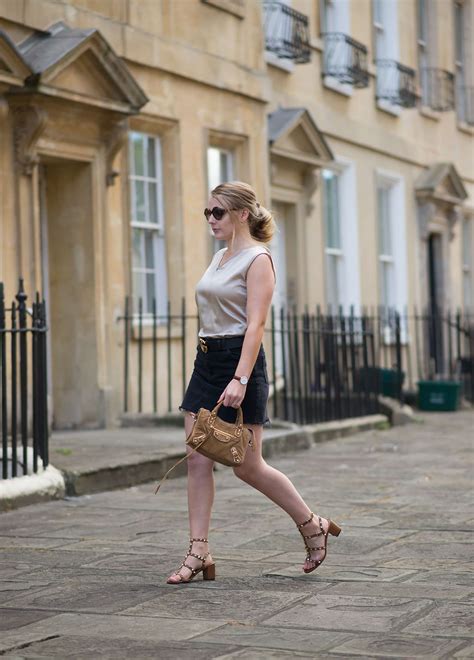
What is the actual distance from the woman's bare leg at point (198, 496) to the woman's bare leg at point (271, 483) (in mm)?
143

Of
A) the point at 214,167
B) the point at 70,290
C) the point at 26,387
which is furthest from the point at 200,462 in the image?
the point at 214,167

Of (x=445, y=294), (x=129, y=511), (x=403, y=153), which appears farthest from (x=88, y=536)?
(x=445, y=294)

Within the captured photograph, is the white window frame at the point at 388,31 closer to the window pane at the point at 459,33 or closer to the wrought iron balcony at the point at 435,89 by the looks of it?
the wrought iron balcony at the point at 435,89

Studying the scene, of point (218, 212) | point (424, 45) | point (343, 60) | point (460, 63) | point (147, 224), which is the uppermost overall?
point (460, 63)

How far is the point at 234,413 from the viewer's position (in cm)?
636

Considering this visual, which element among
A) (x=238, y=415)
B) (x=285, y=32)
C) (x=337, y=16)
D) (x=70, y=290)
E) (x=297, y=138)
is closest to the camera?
(x=238, y=415)

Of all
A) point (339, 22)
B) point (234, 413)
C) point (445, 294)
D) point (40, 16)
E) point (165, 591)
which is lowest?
point (165, 591)

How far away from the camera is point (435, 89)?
24344 mm

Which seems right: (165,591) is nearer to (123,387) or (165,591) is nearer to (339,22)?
(123,387)

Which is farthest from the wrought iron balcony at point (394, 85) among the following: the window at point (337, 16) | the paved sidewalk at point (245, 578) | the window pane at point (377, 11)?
the paved sidewalk at point (245, 578)

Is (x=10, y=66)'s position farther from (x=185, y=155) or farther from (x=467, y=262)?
(x=467, y=262)

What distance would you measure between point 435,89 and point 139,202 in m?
10.7

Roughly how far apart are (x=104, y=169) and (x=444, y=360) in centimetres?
1121

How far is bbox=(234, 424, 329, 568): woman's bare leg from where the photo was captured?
6461 mm
